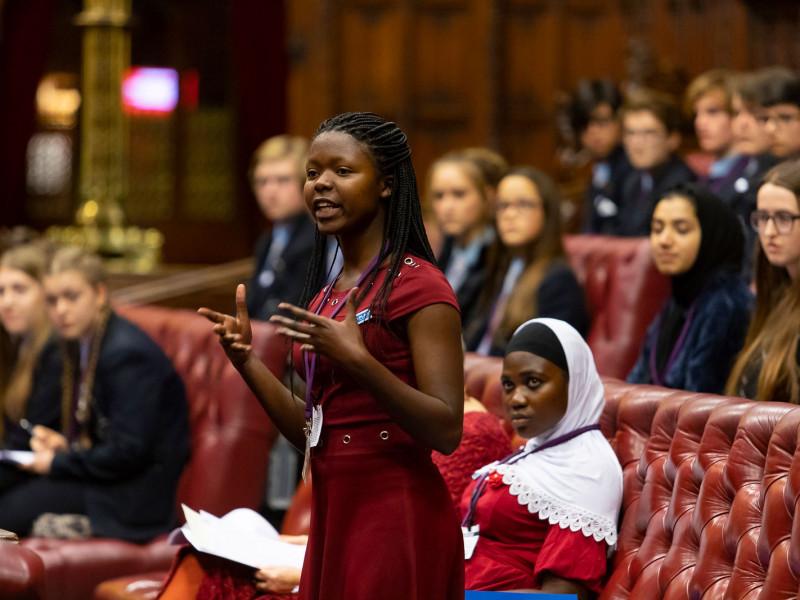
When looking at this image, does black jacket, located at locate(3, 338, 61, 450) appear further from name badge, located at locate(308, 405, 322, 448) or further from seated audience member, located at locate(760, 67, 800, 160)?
name badge, located at locate(308, 405, 322, 448)

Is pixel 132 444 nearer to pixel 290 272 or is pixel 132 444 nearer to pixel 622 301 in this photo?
pixel 290 272

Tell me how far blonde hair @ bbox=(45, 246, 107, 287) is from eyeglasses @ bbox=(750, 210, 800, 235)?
2.41 meters

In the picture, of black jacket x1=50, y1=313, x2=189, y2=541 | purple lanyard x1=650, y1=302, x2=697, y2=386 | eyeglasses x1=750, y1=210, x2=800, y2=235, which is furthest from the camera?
black jacket x1=50, y1=313, x2=189, y2=541

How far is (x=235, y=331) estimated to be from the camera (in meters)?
2.41

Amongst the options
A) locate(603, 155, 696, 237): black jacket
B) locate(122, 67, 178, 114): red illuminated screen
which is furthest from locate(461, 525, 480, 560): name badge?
locate(122, 67, 178, 114): red illuminated screen

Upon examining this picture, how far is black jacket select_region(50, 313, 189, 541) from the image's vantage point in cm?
490

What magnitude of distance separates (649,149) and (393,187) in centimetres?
409

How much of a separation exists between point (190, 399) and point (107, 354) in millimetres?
348

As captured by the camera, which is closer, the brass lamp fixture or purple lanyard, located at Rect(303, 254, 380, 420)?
purple lanyard, located at Rect(303, 254, 380, 420)

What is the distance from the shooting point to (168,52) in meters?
11.7

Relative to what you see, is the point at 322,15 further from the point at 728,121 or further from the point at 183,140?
the point at 728,121

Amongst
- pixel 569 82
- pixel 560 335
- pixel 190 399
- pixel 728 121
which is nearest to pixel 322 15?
pixel 569 82

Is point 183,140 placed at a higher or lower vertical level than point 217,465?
higher

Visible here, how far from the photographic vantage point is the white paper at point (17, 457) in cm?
500
